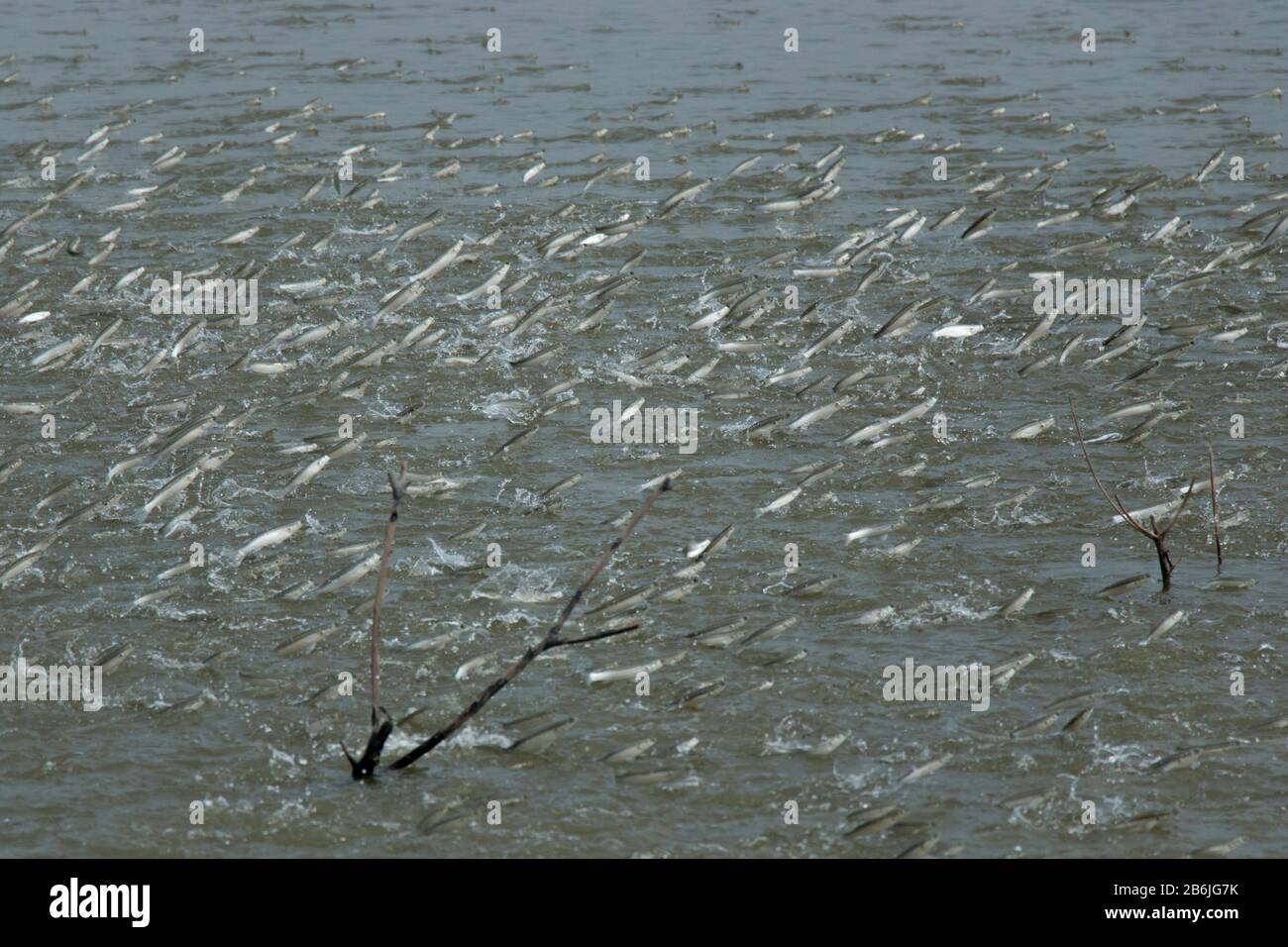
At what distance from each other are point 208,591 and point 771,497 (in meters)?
3.54

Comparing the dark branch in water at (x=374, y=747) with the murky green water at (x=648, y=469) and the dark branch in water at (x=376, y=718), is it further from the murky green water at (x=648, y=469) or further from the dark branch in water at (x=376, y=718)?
the murky green water at (x=648, y=469)

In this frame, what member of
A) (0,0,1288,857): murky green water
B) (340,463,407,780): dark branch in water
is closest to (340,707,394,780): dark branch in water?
(340,463,407,780): dark branch in water

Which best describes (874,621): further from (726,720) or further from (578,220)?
(578,220)

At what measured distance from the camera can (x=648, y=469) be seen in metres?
11.0

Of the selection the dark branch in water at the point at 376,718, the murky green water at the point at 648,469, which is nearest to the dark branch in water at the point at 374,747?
the dark branch in water at the point at 376,718

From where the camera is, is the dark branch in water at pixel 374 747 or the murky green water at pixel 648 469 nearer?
the dark branch in water at pixel 374 747

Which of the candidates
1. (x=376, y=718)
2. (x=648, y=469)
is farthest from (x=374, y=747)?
(x=648, y=469)

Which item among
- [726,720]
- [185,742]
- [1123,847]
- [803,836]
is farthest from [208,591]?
[1123,847]

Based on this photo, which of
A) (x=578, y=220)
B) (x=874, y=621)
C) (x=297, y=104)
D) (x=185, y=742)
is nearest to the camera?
(x=185, y=742)

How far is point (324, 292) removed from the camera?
553 inches

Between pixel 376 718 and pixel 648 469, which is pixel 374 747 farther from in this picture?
pixel 648 469

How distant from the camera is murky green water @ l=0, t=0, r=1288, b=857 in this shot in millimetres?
7477

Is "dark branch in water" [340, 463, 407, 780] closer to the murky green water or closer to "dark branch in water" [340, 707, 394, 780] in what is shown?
"dark branch in water" [340, 707, 394, 780]

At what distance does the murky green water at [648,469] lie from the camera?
7477mm
